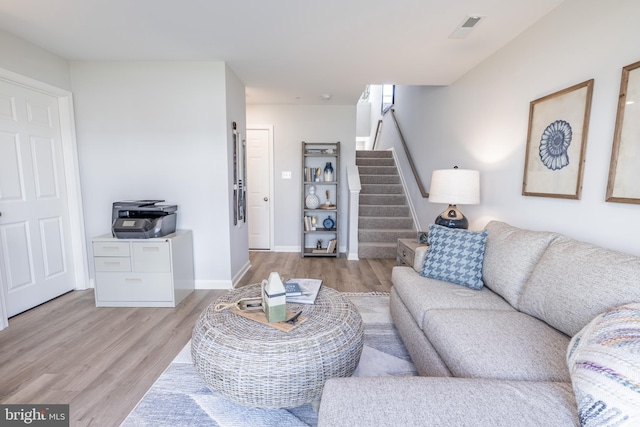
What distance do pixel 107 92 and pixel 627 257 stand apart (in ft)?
13.3

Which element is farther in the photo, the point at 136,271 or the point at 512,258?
the point at 136,271

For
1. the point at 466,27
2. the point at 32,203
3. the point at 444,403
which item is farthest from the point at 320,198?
the point at 444,403

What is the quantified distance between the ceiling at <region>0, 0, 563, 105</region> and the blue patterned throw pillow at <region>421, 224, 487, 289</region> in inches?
60.0

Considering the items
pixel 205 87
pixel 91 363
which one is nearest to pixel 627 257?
pixel 91 363

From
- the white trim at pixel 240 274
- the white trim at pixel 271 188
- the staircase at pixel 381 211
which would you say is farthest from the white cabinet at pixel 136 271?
the staircase at pixel 381 211

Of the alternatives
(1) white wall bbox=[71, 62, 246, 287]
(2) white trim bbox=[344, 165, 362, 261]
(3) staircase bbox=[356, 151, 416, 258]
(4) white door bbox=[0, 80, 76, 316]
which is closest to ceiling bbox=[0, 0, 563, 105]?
(1) white wall bbox=[71, 62, 246, 287]

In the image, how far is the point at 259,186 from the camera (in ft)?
15.3

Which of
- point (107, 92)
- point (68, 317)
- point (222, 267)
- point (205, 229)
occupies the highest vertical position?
point (107, 92)

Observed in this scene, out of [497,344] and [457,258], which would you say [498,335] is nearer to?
[497,344]

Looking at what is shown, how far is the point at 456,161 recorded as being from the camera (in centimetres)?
322

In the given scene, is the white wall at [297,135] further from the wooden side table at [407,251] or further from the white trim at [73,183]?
the white trim at [73,183]

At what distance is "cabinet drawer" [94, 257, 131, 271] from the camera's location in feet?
8.47

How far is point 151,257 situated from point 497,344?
8.65 ft

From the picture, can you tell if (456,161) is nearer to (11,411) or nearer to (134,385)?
(134,385)
